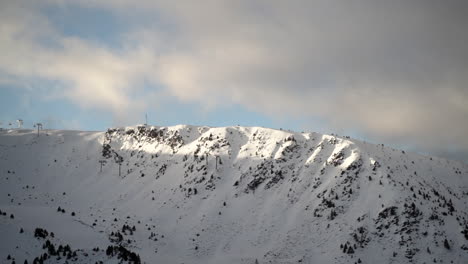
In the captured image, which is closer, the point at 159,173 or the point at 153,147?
the point at 159,173

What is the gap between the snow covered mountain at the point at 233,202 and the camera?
4481 cm

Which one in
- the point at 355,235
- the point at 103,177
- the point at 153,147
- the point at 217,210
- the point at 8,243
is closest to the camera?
the point at 8,243

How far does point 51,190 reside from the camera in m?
77.0

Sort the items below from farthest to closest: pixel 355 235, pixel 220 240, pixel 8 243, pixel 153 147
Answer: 1. pixel 153 147
2. pixel 220 240
3. pixel 355 235
4. pixel 8 243

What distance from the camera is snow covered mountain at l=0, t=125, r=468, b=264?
4481 cm

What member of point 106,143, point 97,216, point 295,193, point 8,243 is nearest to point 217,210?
point 295,193

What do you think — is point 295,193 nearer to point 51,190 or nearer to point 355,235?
point 355,235

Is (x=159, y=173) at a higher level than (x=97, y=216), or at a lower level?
higher

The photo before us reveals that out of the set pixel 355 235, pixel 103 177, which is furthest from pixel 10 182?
pixel 355 235

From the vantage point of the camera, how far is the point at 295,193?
6175 cm

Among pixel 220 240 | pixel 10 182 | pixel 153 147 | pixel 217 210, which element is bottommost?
pixel 220 240

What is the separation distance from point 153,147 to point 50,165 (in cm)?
2785

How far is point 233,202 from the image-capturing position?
208 feet

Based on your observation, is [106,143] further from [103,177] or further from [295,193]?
[295,193]
